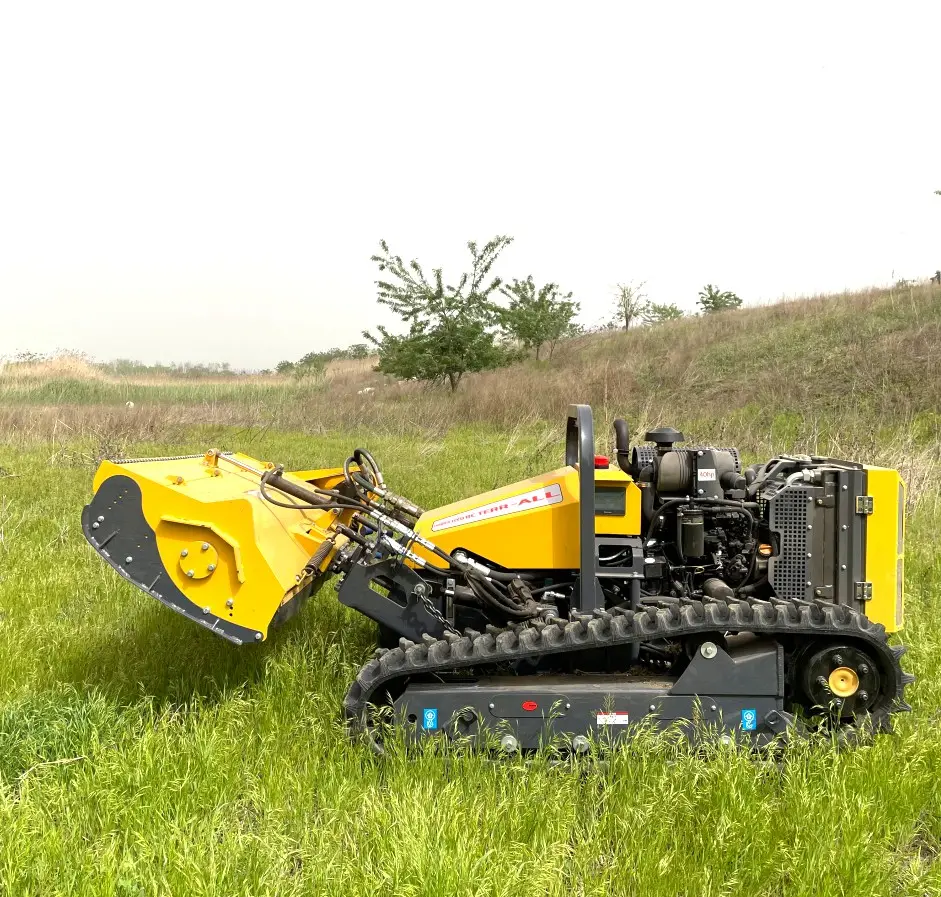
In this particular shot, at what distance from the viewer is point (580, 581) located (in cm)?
343

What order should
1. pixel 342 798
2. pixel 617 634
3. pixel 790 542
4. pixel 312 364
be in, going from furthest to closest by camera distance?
pixel 312 364 < pixel 790 542 < pixel 617 634 < pixel 342 798

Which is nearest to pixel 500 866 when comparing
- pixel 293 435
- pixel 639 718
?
A: pixel 639 718

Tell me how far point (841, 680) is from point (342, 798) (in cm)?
236

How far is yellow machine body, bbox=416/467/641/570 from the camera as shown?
11.9 ft

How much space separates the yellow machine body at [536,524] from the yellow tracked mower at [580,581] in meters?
0.01

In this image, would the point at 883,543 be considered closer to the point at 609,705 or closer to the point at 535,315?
the point at 609,705

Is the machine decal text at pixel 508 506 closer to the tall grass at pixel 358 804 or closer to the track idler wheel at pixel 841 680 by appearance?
the tall grass at pixel 358 804

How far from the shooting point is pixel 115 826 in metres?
2.82

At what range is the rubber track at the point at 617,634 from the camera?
3.17 m

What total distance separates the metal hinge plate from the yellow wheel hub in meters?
0.76

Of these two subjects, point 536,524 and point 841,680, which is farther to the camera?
point 536,524

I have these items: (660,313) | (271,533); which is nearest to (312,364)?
(660,313)

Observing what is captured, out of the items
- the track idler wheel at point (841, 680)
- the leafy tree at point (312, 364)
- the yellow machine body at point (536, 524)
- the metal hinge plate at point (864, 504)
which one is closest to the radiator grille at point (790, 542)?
the metal hinge plate at point (864, 504)

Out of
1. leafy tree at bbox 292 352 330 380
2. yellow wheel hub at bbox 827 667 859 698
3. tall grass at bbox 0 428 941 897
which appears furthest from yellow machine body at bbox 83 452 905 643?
leafy tree at bbox 292 352 330 380
